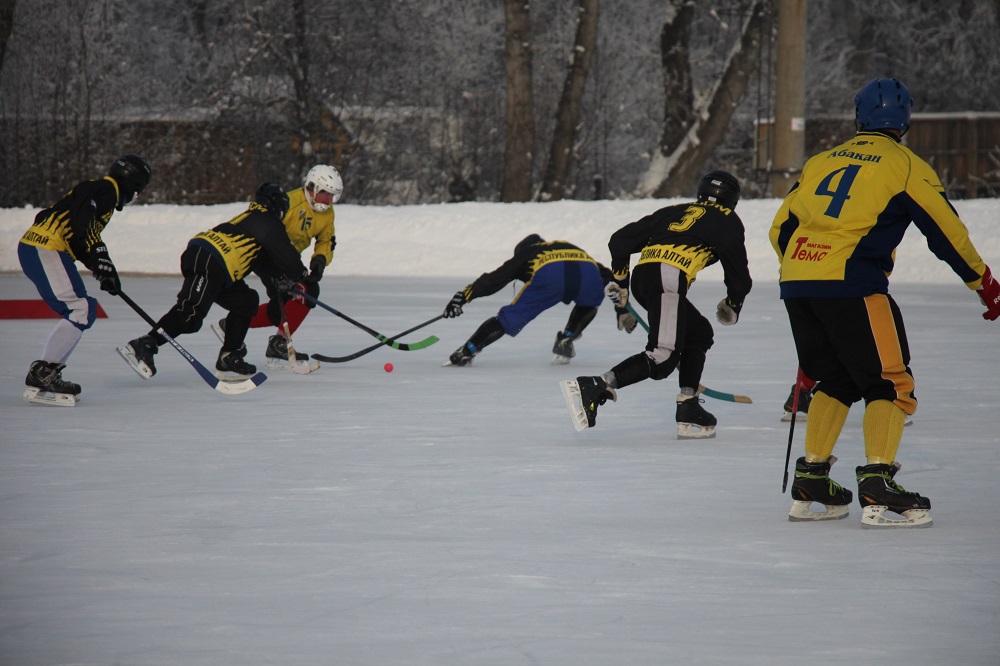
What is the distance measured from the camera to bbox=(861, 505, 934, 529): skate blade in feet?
12.8

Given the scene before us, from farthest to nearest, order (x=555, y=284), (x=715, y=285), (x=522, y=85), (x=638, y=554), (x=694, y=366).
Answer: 1. (x=522, y=85)
2. (x=715, y=285)
3. (x=555, y=284)
4. (x=694, y=366)
5. (x=638, y=554)

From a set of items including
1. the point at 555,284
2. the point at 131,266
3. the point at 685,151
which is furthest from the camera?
the point at 685,151

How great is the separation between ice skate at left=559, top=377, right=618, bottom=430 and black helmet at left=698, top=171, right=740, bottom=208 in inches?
39.3

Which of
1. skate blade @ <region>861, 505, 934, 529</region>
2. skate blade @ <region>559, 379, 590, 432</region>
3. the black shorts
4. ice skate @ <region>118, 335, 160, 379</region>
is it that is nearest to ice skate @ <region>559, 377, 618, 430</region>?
skate blade @ <region>559, 379, 590, 432</region>

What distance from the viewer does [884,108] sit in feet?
13.2

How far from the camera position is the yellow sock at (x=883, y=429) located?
3.92m

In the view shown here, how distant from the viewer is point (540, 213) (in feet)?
53.0

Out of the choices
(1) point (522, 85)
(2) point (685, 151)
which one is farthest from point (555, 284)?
(2) point (685, 151)

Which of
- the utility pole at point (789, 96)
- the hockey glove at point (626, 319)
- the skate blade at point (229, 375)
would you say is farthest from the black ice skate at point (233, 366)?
the utility pole at point (789, 96)

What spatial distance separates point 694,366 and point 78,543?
2.84m

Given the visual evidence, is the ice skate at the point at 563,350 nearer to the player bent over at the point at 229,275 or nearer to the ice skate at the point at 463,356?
the ice skate at the point at 463,356

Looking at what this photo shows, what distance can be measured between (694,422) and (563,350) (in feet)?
8.52

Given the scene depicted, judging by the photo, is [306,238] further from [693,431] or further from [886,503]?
[886,503]

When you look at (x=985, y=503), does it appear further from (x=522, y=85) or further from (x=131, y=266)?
(x=522, y=85)
